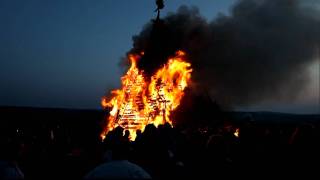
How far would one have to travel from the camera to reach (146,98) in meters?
22.5

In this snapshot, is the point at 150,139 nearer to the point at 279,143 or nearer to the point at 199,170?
the point at 199,170

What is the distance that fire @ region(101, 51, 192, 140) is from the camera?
73.0 ft

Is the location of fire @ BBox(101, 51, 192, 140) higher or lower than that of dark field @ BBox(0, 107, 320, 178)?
higher

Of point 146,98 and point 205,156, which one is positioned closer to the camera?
point 205,156

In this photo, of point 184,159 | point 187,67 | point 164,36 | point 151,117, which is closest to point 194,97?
point 164,36

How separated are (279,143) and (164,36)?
61.4 feet

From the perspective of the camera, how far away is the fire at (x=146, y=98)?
22250mm

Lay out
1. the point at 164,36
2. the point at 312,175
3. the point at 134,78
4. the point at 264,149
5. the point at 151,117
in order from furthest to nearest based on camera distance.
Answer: the point at 164,36
the point at 134,78
the point at 151,117
the point at 264,149
the point at 312,175

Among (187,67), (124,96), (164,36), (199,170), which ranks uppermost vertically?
(164,36)

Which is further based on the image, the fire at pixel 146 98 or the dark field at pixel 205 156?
the fire at pixel 146 98

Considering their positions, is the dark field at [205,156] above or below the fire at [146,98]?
below

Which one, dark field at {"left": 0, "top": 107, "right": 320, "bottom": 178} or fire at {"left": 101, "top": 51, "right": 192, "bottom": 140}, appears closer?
→ dark field at {"left": 0, "top": 107, "right": 320, "bottom": 178}

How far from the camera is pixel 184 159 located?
10625 mm

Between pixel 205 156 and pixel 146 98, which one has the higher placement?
pixel 146 98
